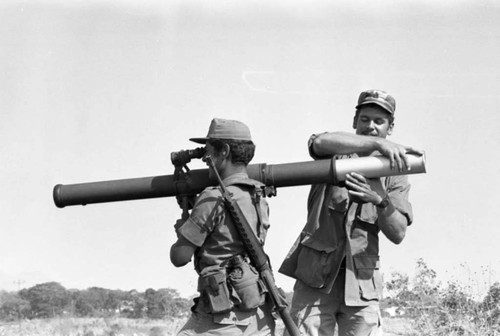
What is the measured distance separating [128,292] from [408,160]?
8.00m

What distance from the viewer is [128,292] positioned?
1209 centimetres

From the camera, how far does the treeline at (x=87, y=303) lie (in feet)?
36.4

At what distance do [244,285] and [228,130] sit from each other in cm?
90

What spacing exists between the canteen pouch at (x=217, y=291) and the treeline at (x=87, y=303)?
6.55 m

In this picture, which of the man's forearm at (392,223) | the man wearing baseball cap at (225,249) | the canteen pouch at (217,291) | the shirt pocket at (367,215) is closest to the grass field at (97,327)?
the shirt pocket at (367,215)

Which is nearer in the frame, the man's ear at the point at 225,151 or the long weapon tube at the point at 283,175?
the man's ear at the point at 225,151

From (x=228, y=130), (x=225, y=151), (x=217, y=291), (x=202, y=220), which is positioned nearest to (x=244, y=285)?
(x=217, y=291)

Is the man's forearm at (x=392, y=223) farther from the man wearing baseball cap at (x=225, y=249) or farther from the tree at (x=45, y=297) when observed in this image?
the tree at (x=45, y=297)

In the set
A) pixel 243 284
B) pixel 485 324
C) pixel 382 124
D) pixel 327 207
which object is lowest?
pixel 485 324

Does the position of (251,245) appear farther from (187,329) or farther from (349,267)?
(349,267)

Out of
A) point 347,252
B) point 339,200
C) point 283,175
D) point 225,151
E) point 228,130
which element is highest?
point 228,130

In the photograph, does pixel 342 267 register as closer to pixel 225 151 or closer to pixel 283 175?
pixel 283 175

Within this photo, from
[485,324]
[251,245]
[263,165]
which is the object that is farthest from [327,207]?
[485,324]

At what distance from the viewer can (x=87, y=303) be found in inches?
466
